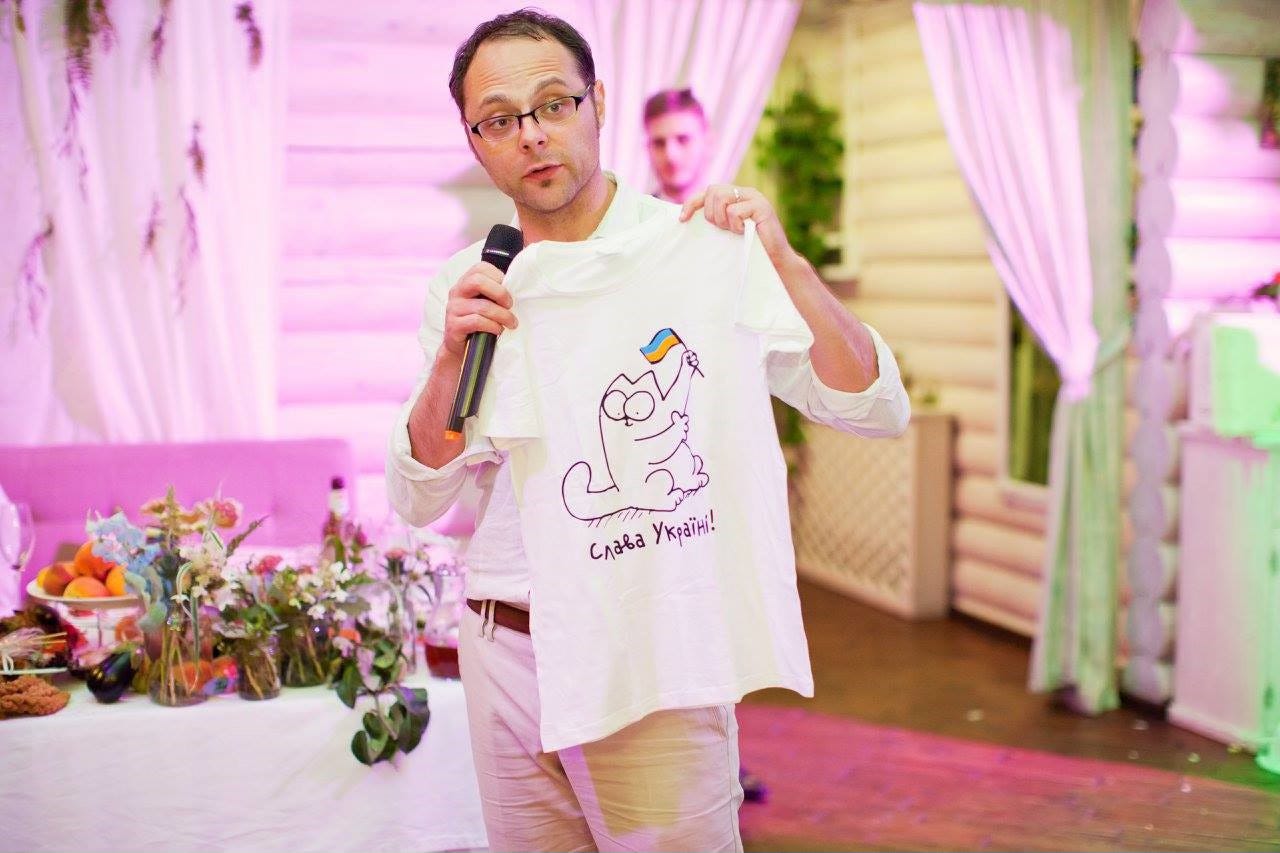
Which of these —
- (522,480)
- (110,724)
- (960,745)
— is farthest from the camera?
(960,745)

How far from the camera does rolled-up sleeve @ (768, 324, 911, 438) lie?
1659mm

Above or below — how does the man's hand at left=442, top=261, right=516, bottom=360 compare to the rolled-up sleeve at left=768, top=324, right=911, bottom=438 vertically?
above

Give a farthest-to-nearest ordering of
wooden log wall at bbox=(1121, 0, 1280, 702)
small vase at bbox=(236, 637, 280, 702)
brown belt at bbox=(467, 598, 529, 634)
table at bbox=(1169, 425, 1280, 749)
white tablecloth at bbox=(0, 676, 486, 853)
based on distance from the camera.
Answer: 1. wooden log wall at bbox=(1121, 0, 1280, 702)
2. table at bbox=(1169, 425, 1280, 749)
3. small vase at bbox=(236, 637, 280, 702)
4. white tablecloth at bbox=(0, 676, 486, 853)
5. brown belt at bbox=(467, 598, 529, 634)

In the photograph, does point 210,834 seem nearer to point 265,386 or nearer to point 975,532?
point 265,386

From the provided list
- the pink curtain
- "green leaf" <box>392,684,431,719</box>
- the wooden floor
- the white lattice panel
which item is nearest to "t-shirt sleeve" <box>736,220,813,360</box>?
"green leaf" <box>392,684,431,719</box>

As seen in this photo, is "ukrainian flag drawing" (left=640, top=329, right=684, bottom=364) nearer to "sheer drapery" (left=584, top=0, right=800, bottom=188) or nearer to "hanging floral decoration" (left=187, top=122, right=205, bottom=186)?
"sheer drapery" (left=584, top=0, right=800, bottom=188)

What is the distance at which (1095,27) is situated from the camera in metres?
4.55

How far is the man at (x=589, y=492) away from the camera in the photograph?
161 cm

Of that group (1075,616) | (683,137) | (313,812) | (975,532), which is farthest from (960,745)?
(313,812)

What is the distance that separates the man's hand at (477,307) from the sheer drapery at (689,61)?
8.34 ft

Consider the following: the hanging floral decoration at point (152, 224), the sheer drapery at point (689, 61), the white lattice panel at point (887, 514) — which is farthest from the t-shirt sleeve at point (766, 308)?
the white lattice panel at point (887, 514)

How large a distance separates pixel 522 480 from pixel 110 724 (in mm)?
1180

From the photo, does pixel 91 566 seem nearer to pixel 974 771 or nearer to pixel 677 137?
pixel 677 137

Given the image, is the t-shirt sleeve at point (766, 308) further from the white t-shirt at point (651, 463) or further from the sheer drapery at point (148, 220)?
the sheer drapery at point (148, 220)
